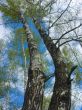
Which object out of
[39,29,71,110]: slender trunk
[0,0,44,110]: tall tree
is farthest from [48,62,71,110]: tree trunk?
[0,0,44,110]: tall tree

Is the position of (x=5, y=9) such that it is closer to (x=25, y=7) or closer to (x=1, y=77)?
(x=25, y=7)

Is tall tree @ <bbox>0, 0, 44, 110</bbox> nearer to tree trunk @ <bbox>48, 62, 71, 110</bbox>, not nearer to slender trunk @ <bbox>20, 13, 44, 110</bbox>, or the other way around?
slender trunk @ <bbox>20, 13, 44, 110</bbox>

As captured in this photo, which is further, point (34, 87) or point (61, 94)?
point (34, 87)

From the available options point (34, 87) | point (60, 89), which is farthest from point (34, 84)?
point (60, 89)

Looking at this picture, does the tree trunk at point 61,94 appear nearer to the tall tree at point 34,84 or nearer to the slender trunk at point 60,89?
the slender trunk at point 60,89

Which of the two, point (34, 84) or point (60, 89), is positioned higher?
point (34, 84)

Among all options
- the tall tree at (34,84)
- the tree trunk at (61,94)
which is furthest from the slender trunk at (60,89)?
the tall tree at (34,84)

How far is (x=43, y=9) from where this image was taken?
827 cm

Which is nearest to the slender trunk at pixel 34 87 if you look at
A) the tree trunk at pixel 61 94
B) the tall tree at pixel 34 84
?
the tall tree at pixel 34 84

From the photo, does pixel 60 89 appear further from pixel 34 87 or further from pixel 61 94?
pixel 34 87

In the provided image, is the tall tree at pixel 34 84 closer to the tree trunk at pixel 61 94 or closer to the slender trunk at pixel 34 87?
the slender trunk at pixel 34 87

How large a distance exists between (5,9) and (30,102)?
13.4 ft

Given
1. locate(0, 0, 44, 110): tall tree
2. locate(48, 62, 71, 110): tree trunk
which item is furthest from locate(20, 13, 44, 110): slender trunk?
locate(48, 62, 71, 110): tree trunk

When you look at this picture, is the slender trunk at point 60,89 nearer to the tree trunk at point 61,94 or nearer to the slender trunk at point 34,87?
the tree trunk at point 61,94
